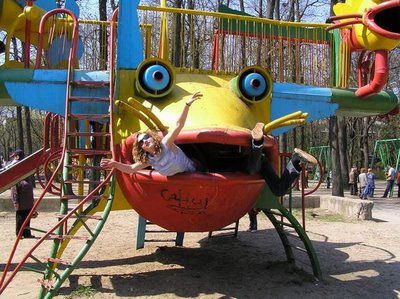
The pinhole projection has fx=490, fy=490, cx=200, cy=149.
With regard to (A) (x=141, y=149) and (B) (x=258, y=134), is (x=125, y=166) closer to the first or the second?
(A) (x=141, y=149)

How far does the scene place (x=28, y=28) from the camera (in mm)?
7430

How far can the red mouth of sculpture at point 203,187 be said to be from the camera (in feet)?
15.2

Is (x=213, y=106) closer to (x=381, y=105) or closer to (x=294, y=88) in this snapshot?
(x=294, y=88)

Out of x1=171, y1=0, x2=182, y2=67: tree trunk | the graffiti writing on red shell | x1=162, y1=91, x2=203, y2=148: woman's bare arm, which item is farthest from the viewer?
x1=171, y1=0, x2=182, y2=67: tree trunk

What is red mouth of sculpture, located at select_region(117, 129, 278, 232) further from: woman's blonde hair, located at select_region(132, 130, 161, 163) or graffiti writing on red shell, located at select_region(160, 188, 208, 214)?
woman's blonde hair, located at select_region(132, 130, 161, 163)

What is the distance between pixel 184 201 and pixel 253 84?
5.69 ft

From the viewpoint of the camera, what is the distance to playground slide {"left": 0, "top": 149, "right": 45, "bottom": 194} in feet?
26.3

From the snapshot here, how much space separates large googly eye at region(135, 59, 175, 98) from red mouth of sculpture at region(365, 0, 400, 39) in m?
2.74

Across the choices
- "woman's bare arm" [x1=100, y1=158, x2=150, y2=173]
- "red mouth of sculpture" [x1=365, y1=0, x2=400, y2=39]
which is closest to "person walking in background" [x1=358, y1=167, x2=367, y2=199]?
"red mouth of sculpture" [x1=365, y1=0, x2=400, y2=39]

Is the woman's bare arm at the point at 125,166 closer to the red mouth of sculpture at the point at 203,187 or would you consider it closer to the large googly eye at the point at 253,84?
the red mouth of sculpture at the point at 203,187

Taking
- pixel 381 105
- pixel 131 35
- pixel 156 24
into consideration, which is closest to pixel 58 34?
pixel 156 24

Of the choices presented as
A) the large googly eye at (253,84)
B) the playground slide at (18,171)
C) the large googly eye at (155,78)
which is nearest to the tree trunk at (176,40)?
the large googly eye at (253,84)

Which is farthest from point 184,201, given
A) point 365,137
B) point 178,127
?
point 365,137

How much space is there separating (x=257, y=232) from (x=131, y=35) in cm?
637
